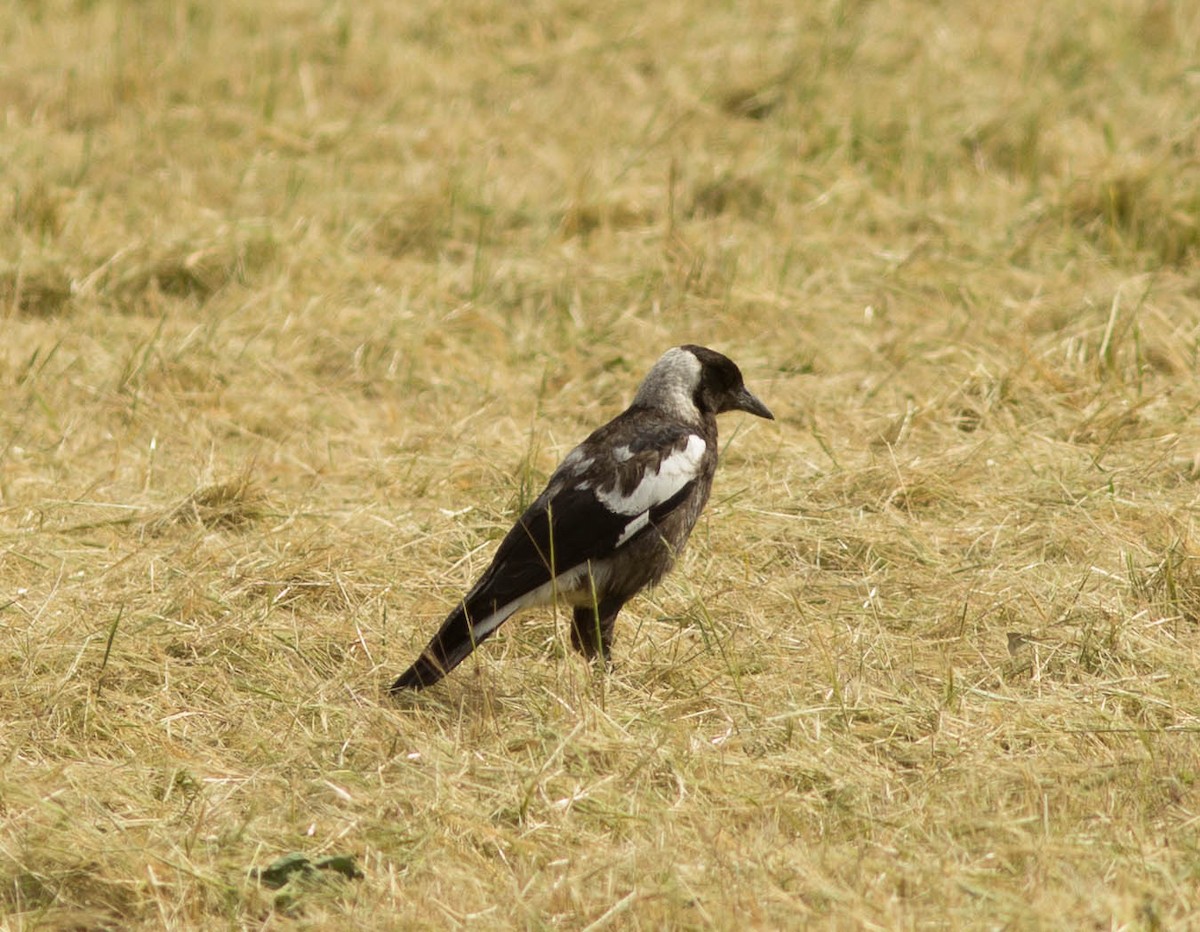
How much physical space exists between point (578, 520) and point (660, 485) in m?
0.30

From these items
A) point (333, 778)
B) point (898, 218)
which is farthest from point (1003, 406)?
point (333, 778)

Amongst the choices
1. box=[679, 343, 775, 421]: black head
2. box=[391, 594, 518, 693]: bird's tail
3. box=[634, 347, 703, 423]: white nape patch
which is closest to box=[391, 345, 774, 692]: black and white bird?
box=[391, 594, 518, 693]: bird's tail

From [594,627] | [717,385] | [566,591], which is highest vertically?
[717,385]

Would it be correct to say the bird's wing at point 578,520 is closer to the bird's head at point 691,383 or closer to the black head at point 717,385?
the bird's head at point 691,383

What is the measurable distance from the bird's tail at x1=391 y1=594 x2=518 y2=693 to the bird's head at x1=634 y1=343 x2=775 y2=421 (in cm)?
112

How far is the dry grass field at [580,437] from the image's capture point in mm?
4004

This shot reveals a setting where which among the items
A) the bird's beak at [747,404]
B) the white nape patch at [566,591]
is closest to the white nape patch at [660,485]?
the white nape patch at [566,591]

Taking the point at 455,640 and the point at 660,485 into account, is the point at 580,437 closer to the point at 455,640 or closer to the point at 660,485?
the point at 660,485

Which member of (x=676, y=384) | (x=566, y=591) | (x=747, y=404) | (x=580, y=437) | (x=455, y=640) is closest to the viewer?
(x=455, y=640)

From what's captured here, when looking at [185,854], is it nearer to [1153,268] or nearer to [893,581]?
[893,581]

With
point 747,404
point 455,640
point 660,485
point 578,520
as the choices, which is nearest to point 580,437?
point 747,404

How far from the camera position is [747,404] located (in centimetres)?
603

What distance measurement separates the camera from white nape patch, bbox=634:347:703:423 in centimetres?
578

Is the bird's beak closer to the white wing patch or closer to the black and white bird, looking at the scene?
the black and white bird
